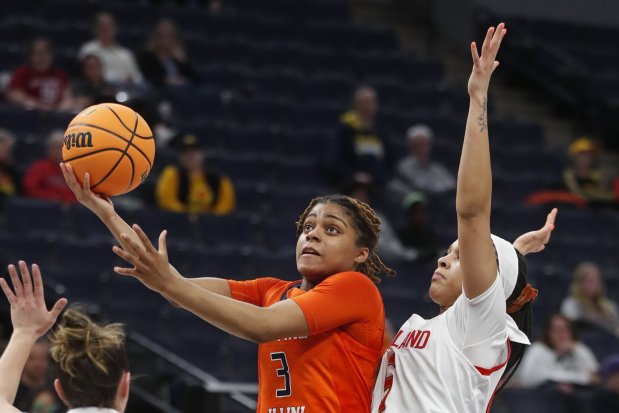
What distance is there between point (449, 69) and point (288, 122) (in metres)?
3.49

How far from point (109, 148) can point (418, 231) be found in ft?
20.0

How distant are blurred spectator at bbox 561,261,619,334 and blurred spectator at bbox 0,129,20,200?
4485 millimetres

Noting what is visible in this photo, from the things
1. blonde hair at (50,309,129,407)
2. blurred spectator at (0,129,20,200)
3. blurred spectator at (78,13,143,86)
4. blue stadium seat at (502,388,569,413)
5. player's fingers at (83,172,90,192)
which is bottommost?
blonde hair at (50,309,129,407)

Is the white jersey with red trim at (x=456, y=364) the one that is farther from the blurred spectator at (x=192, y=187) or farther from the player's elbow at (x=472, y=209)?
the blurred spectator at (x=192, y=187)

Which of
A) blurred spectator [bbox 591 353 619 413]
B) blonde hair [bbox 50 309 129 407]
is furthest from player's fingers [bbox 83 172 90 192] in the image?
blurred spectator [bbox 591 353 619 413]

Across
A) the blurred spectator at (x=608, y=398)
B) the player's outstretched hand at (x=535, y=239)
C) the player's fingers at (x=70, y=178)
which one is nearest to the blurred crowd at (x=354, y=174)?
the blurred spectator at (x=608, y=398)

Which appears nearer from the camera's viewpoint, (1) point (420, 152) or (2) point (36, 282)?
(2) point (36, 282)

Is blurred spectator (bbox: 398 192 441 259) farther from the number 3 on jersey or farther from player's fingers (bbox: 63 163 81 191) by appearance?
player's fingers (bbox: 63 163 81 191)

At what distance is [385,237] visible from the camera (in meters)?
9.33

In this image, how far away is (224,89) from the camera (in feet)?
36.9

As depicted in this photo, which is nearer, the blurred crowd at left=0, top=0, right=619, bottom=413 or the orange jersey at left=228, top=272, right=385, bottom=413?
the orange jersey at left=228, top=272, right=385, bottom=413

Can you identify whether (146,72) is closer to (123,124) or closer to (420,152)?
(420,152)

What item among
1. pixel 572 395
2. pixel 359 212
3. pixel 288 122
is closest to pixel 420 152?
pixel 288 122

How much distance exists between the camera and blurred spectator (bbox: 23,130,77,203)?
345 inches
